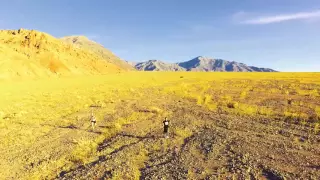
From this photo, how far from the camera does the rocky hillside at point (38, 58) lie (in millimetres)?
102450

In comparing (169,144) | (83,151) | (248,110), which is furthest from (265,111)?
(83,151)

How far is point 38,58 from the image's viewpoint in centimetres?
12550

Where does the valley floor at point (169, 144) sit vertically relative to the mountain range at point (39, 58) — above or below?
below

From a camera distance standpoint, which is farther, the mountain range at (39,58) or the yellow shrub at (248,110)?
the mountain range at (39,58)

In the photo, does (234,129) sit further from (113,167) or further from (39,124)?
(39,124)

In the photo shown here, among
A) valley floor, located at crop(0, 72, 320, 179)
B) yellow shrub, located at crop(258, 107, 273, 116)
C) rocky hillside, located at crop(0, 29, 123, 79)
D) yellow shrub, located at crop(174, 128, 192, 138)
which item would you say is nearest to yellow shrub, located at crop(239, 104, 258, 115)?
valley floor, located at crop(0, 72, 320, 179)

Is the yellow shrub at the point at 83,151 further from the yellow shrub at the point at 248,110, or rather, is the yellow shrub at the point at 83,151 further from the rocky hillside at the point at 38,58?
the rocky hillside at the point at 38,58

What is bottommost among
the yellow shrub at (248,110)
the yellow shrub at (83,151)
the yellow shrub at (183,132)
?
the yellow shrub at (83,151)

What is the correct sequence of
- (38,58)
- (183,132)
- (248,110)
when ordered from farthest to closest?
(38,58), (248,110), (183,132)

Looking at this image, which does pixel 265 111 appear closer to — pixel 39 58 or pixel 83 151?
pixel 83 151

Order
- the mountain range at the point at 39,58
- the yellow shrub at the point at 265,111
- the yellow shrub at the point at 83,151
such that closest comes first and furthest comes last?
the yellow shrub at the point at 83,151, the yellow shrub at the point at 265,111, the mountain range at the point at 39,58

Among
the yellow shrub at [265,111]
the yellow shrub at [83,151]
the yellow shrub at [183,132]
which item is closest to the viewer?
the yellow shrub at [83,151]

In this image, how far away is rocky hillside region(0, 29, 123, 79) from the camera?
102 metres

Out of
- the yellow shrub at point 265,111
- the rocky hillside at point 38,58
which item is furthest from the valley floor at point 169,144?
the rocky hillside at point 38,58
